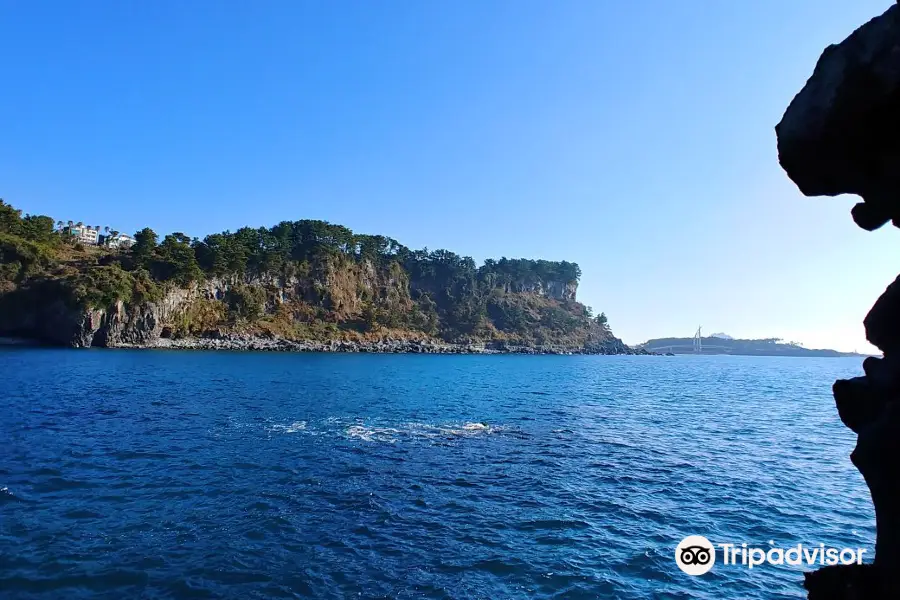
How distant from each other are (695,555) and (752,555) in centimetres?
232

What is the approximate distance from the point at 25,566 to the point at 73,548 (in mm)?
1367

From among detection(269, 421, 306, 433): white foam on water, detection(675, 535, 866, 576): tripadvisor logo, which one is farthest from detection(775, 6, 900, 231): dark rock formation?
detection(269, 421, 306, 433): white foam on water

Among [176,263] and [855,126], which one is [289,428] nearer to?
[855,126]

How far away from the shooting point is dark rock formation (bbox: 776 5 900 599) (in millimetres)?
5469

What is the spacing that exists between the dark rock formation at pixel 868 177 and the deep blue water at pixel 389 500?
1086 centimetres

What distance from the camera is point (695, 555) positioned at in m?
17.8

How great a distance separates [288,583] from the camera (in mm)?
14539

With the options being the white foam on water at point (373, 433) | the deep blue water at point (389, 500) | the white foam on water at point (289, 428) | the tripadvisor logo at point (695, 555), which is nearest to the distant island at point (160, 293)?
the deep blue water at point (389, 500)

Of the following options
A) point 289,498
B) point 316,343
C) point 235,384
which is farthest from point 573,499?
point 316,343

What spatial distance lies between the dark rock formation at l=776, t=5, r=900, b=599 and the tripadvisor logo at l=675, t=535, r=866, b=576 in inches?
502

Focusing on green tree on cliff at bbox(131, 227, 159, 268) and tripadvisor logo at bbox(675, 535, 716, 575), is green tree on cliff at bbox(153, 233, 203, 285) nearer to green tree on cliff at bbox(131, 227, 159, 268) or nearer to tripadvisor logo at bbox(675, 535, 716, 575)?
green tree on cliff at bbox(131, 227, 159, 268)

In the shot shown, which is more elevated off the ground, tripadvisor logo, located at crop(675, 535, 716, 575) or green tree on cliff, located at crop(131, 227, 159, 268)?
green tree on cliff, located at crop(131, 227, 159, 268)

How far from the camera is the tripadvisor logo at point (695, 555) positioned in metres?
17.1

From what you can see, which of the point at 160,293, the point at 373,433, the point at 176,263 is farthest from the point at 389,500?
the point at 176,263
